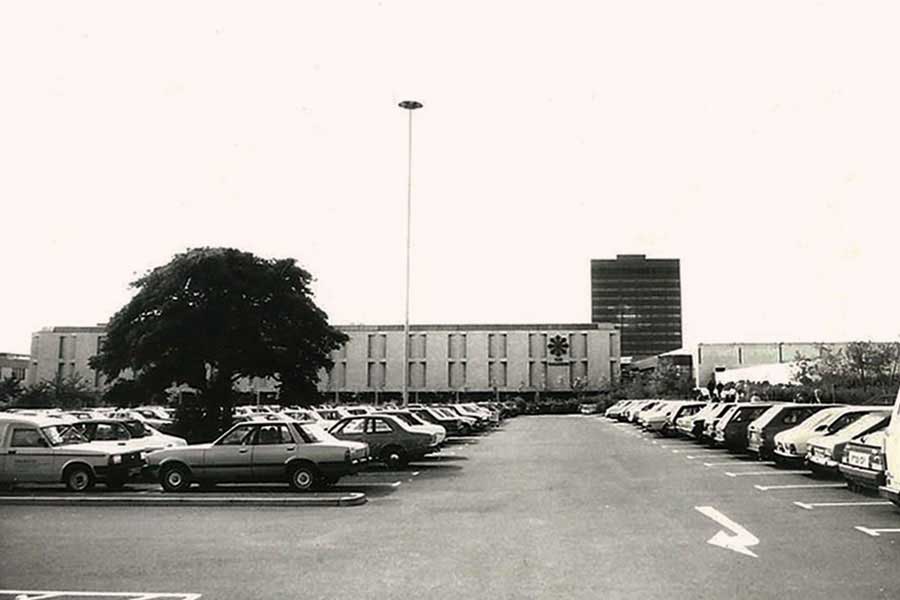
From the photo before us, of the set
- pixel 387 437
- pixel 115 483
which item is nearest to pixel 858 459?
pixel 387 437

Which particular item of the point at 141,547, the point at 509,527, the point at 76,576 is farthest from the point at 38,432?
the point at 509,527

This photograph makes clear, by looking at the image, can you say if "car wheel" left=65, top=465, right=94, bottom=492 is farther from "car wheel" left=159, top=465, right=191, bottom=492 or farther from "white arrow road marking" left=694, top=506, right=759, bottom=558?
"white arrow road marking" left=694, top=506, right=759, bottom=558

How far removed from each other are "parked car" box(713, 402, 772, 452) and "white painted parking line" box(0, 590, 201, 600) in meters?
19.5

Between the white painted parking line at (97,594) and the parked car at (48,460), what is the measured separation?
860 cm

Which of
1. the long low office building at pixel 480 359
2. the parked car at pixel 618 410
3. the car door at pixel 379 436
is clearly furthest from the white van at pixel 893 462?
the long low office building at pixel 480 359

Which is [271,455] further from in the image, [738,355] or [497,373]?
[497,373]

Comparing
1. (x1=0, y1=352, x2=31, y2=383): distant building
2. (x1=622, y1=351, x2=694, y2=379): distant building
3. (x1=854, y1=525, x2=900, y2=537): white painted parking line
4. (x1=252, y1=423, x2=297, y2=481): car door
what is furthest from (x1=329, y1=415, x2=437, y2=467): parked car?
(x1=0, y1=352, x2=31, y2=383): distant building

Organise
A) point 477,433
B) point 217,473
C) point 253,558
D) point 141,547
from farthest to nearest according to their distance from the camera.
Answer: point 477,433
point 217,473
point 141,547
point 253,558

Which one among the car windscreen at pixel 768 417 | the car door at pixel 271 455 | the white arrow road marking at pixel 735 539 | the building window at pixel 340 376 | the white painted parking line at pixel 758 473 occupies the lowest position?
the white painted parking line at pixel 758 473

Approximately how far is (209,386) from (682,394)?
53.4 metres

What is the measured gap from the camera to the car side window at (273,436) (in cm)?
1661

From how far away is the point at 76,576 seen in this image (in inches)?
357

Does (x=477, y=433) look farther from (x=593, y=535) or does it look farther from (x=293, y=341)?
(x=593, y=535)

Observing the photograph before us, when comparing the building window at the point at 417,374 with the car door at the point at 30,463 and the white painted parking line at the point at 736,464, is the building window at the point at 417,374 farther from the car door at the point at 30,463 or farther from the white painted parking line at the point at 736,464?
the car door at the point at 30,463
